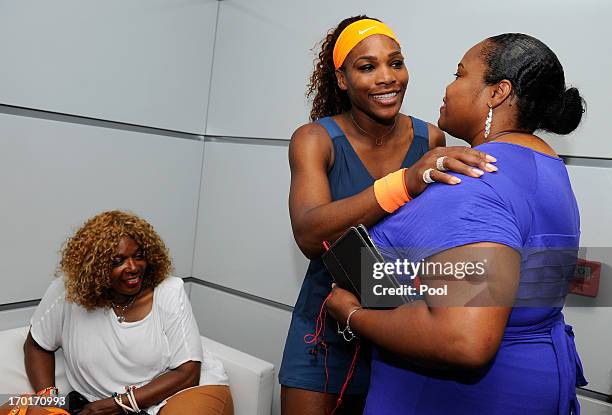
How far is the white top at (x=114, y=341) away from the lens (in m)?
1.82

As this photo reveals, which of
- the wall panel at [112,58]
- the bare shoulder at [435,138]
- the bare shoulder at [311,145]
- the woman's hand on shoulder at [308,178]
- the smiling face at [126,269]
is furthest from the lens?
the wall panel at [112,58]

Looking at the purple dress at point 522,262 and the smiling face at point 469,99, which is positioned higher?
the smiling face at point 469,99

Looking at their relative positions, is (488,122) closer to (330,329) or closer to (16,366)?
(330,329)

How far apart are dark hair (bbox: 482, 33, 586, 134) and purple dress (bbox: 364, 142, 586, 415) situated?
98 mm

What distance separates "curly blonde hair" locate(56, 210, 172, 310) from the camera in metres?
1.79

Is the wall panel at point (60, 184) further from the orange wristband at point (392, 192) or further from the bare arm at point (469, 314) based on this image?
the bare arm at point (469, 314)

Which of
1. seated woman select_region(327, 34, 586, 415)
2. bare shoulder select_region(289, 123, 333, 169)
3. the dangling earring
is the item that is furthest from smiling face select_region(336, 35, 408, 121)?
the dangling earring

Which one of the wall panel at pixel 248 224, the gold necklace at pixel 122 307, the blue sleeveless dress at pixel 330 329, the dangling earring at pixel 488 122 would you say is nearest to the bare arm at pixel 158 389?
the gold necklace at pixel 122 307

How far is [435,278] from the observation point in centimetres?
82

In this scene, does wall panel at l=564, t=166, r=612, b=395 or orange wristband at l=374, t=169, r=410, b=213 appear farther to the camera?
wall panel at l=564, t=166, r=612, b=395

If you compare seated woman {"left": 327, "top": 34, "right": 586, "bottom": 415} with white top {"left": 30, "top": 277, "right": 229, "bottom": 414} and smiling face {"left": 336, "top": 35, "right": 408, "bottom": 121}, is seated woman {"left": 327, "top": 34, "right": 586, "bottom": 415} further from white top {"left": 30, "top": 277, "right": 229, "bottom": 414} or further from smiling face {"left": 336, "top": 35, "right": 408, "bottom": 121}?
white top {"left": 30, "top": 277, "right": 229, "bottom": 414}

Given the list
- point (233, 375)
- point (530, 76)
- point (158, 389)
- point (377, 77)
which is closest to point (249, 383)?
point (233, 375)

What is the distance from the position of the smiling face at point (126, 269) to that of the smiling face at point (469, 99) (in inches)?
45.9

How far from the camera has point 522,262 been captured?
88 cm
